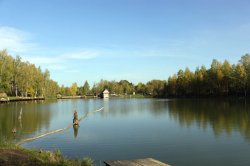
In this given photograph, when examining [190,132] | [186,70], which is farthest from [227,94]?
[190,132]

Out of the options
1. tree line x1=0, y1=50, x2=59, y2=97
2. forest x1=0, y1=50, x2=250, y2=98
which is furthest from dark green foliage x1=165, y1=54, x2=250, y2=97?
tree line x1=0, y1=50, x2=59, y2=97

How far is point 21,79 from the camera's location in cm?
12512

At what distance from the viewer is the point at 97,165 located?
60.7 ft

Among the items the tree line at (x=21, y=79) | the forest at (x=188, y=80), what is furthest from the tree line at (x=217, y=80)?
the tree line at (x=21, y=79)

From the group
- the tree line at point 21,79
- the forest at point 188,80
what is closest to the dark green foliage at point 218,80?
the forest at point 188,80

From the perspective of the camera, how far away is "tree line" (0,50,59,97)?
356ft

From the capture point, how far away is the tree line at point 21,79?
108450mm

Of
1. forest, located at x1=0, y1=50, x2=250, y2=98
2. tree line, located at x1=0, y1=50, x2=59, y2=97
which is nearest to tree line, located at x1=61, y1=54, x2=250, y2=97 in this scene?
forest, located at x1=0, y1=50, x2=250, y2=98

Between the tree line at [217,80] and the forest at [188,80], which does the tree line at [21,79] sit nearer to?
the forest at [188,80]

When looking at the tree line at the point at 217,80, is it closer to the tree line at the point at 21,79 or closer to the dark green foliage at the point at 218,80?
the dark green foliage at the point at 218,80

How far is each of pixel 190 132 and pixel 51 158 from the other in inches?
768

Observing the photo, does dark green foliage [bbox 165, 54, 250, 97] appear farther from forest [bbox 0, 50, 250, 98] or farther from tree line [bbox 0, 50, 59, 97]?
tree line [bbox 0, 50, 59, 97]

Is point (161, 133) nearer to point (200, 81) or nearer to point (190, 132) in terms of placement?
point (190, 132)

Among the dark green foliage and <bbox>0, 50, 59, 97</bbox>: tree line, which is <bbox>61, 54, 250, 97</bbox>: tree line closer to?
the dark green foliage
